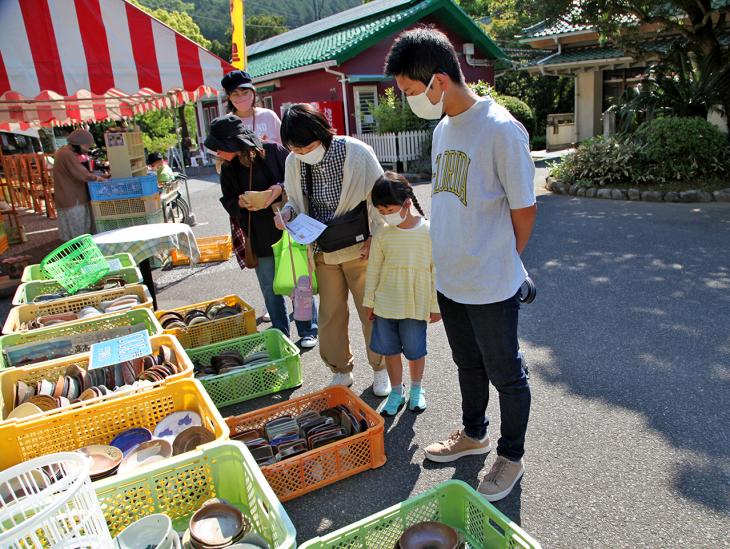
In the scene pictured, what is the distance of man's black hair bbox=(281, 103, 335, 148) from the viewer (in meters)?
3.06

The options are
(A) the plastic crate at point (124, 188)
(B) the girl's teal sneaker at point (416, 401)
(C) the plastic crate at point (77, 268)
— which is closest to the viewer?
(B) the girl's teal sneaker at point (416, 401)

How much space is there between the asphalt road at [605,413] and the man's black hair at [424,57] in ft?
6.46

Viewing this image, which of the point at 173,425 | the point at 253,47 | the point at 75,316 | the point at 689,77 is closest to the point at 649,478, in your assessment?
the point at 173,425

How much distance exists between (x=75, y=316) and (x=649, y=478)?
3.65 m

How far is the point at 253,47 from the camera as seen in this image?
2727cm

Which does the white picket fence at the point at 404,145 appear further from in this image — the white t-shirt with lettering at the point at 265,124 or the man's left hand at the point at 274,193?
the man's left hand at the point at 274,193

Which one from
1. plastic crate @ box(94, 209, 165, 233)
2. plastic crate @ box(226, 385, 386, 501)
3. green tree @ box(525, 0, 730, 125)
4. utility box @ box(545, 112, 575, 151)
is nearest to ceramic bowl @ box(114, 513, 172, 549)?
plastic crate @ box(226, 385, 386, 501)

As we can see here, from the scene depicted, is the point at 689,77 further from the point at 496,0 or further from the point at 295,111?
the point at 496,0

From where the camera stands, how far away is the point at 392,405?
3414 mm

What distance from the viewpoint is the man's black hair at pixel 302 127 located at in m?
3.06

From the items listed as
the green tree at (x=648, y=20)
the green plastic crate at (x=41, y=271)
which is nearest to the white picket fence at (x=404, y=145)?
the green tree at (x=648, y=20)

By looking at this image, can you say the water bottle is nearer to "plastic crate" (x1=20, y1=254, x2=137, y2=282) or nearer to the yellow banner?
"plastic crate" (x1=20, y1=254, x2=137, y2=282)

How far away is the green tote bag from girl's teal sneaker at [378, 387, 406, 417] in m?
0.86

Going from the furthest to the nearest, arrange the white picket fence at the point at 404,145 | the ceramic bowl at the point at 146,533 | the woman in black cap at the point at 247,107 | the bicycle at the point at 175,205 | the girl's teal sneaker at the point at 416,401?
the white picket fence at the point at 404,145, the bicycle at the point at 175,205, the woman in black cap at the point at 247,107, the girl's teal sneaker at the point at 416,401, the ceramic bowl at the point at 146,533
